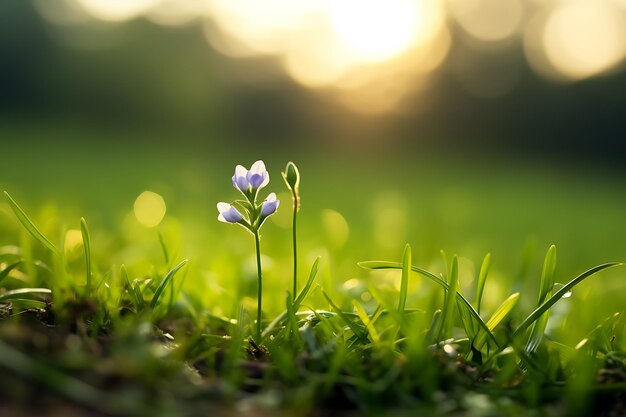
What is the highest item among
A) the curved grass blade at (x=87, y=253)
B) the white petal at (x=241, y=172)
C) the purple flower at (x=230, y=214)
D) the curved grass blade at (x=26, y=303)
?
the white petal at (x=241, y=172)

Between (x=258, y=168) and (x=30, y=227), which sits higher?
(x=258, y=168)

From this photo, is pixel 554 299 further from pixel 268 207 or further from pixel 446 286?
pixel 268 207

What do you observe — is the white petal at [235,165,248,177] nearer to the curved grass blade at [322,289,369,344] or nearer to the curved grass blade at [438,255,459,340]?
the curved grass blade at [322,289,369,344]

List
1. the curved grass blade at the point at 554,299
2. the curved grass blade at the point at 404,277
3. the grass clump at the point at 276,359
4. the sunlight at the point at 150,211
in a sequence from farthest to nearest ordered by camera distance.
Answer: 1. the sunlight at the point at 150,211
2. the curved grass blade at the point at 404,277
3. the curved grass blade at the point at 554,299
4. the grass clump at the point at 276,359

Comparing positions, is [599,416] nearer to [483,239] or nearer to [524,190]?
[483,239]

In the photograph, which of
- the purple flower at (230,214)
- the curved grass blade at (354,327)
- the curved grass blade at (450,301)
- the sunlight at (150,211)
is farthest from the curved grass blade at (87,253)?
the sunlight at (150,211)

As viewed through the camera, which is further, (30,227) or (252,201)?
Result: (30,227)

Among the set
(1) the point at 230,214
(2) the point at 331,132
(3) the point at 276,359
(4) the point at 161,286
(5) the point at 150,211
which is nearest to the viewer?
(3) the point at 276,359

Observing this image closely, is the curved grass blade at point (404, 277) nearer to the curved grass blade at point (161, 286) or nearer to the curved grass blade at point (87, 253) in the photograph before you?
the curved grass blade at point (161, 286)

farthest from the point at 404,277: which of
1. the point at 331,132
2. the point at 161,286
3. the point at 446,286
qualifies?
the point at 331,132
